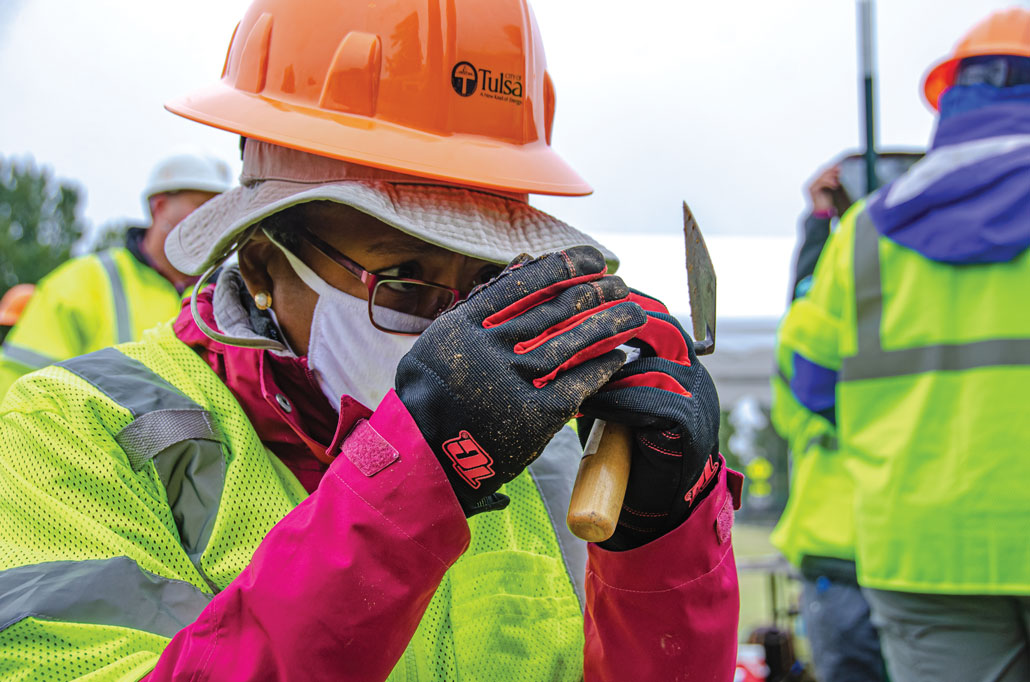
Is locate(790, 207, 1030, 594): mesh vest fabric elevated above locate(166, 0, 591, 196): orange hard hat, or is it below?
below

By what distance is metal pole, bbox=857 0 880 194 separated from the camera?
5.06 meters

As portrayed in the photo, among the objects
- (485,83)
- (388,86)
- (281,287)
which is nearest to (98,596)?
(281,287)

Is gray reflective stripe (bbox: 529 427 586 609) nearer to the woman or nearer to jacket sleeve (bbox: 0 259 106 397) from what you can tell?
the woman

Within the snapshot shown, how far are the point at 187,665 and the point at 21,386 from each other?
599 mm

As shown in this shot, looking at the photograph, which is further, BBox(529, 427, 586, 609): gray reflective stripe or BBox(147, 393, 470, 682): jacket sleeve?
BBox(529, 427, 586, 609): gray reflective stripe

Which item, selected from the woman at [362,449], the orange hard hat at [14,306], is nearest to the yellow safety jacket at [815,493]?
the woman at [362,449]

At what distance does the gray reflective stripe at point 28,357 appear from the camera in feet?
14.6

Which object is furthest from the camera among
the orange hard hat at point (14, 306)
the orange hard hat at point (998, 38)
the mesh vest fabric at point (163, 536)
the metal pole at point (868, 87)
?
the orange hard hat at point (14, 306)

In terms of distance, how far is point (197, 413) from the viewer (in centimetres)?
155

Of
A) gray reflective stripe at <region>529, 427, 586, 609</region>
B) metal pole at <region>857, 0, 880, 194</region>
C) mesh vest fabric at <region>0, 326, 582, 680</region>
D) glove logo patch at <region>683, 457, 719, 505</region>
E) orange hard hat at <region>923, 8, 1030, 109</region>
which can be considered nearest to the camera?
mesh vest fabric at <region>0, 326, 582, 680</region>

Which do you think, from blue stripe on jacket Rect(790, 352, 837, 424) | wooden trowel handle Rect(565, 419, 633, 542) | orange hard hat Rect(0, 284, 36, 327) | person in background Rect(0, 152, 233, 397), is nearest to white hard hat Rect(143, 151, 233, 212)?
person in background Rect(0, 152, 233, 397)

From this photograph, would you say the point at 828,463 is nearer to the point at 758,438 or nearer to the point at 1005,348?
the point at 1005,348

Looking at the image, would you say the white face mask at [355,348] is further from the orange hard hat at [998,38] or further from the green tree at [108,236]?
the green tree at [108,236]

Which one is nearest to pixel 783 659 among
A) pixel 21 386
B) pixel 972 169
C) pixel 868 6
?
pixel 972 169
